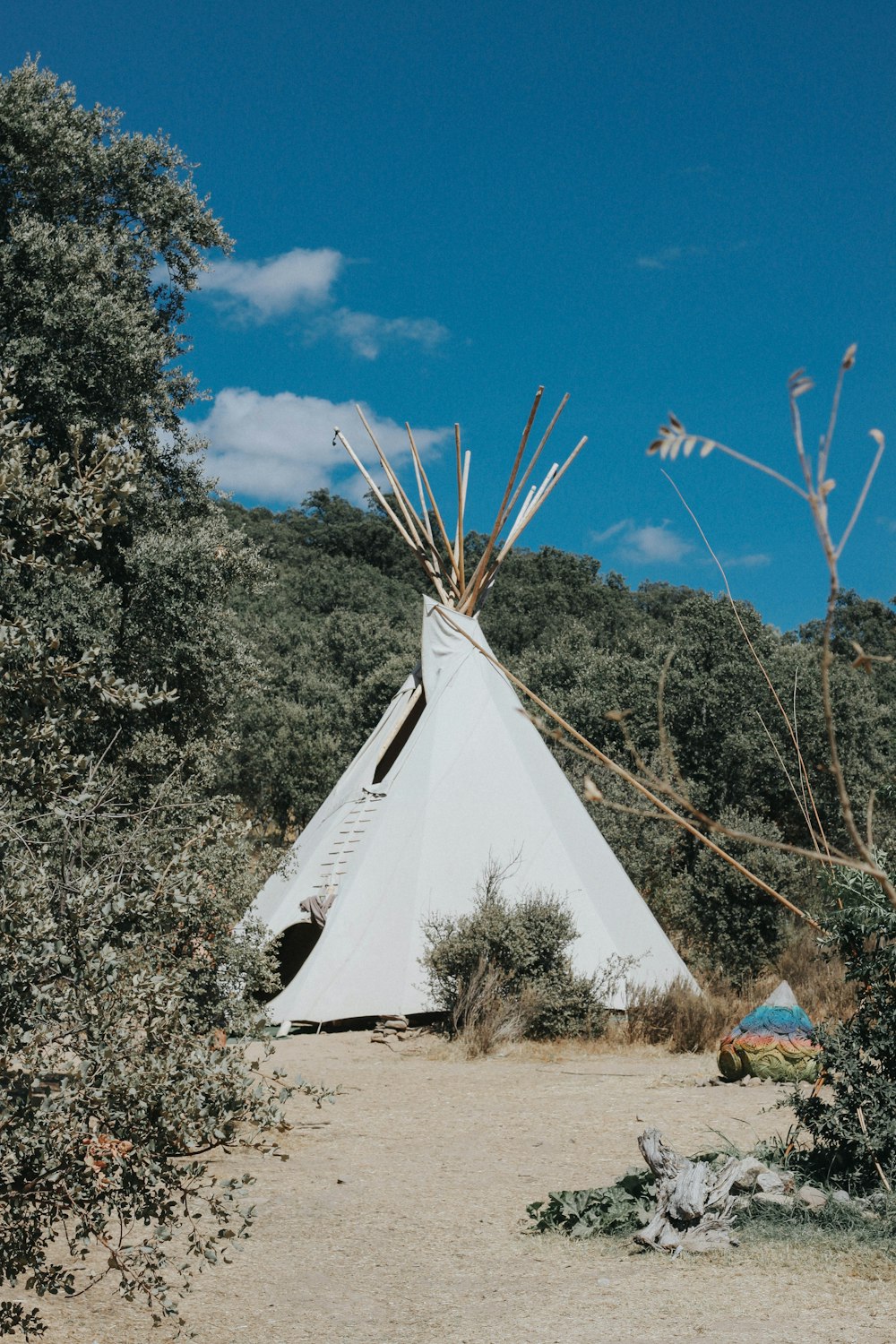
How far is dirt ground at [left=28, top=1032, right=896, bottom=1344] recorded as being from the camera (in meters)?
4.38

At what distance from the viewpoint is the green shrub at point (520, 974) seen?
10.4 meters

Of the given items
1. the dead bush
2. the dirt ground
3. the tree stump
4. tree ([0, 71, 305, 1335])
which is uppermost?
tree ([0, 71, 305, 1335])

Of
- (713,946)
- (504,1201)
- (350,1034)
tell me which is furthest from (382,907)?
(504,1201)

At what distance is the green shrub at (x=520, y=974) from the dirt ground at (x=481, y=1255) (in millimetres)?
1426

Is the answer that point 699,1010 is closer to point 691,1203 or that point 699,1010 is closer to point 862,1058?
point 862,1058

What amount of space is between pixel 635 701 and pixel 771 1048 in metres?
13.5

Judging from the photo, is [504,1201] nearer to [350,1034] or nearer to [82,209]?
[350,1034]

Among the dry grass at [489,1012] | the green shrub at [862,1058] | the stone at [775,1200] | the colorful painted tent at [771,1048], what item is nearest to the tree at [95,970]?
the stone at [775,1200]

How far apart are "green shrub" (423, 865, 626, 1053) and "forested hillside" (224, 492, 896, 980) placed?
274 centimetres

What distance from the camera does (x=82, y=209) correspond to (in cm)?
1299

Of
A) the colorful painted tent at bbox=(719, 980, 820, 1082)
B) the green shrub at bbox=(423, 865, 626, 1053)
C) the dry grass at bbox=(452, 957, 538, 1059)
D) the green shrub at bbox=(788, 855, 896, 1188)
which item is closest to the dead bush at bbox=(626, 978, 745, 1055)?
the green shrub at bbox=(423, 865, 626, 1053)

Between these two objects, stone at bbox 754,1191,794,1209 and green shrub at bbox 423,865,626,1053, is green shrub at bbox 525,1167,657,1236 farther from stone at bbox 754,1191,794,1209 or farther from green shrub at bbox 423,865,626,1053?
green shrub at bbox 423,865,626,1053

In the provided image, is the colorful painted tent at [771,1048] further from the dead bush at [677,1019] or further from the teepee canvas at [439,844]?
the teepee canvas at [439,844]

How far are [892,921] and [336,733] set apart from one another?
67.5ft
